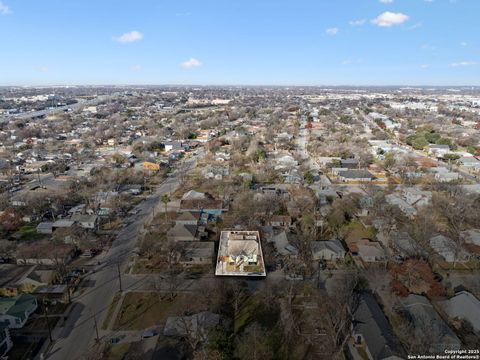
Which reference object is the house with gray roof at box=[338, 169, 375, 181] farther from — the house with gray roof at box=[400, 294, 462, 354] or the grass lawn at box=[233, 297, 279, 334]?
the grass lawn at box=[233, 297, 279, 334]

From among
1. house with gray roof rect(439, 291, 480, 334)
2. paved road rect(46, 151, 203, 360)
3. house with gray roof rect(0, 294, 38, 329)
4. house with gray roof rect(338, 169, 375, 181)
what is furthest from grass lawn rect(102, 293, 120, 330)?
house with gray roof rect(338, 169, 375, 181)

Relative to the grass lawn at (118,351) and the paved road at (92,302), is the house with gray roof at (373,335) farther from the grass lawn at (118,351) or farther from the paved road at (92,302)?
the paved road at (92,302)

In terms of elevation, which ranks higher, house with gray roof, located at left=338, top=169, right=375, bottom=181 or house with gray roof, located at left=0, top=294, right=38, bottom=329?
house with gray roof, located at left=338, top=169, right=375, bottom=181

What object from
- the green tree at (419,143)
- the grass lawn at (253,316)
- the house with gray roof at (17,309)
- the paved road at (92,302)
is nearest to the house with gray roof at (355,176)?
the green tree at (419,143)

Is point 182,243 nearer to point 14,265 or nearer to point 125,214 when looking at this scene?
point 125,214

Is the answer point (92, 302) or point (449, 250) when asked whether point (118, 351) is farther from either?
point (449, 250)

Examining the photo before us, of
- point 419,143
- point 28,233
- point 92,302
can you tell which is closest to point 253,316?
point 92,302
